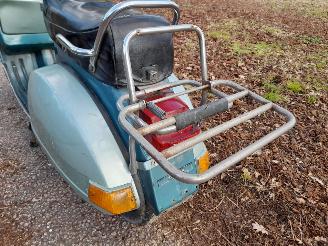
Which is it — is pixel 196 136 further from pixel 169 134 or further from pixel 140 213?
pixel 140 213

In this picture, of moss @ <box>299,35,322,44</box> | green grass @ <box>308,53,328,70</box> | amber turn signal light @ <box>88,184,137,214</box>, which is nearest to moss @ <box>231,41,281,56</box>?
green grass @ <box>308,53,328,70</box>

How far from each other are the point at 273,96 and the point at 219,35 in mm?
2325

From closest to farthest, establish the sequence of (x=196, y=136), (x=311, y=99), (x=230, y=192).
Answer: (x=196, y=136) → (x=230, y=192) → (x=311, y=99)

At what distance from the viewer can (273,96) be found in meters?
3.90

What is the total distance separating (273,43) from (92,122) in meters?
4.54

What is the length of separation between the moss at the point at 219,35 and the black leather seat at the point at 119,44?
12.4 ft

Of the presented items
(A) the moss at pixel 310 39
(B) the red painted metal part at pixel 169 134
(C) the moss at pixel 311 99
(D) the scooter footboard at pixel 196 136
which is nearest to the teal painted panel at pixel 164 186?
(B) the red painted metal part at pixel 169 134

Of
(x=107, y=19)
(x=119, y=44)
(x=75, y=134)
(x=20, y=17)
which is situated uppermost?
(x=107, y=19)

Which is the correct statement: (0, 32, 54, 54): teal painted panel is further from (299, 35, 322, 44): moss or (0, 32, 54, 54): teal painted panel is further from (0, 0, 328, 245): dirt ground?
(299, 35, 322, 44): moss

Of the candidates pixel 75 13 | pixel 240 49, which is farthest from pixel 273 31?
pixel 75 13

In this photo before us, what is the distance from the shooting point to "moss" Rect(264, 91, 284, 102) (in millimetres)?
3848

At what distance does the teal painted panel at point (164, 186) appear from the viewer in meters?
1.85

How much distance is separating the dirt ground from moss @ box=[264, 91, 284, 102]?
2 centimetres

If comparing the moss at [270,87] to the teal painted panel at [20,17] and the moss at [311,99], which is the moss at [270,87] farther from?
the teal painted panel at [20,17]
